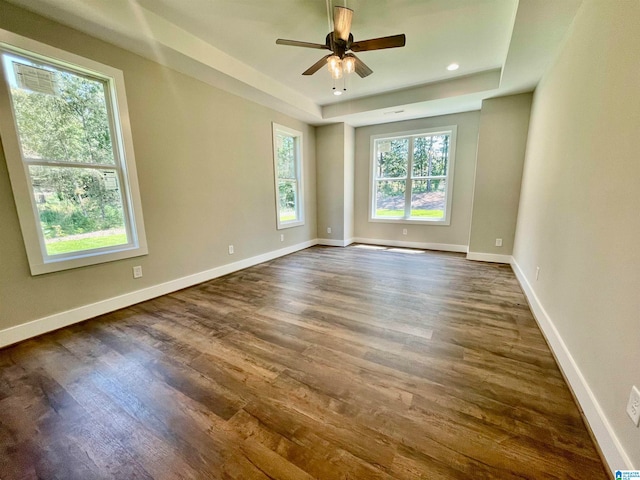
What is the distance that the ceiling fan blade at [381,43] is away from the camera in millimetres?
2131

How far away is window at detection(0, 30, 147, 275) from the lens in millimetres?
2006

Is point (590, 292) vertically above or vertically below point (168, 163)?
below

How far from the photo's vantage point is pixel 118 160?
8.55ft

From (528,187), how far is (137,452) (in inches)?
178

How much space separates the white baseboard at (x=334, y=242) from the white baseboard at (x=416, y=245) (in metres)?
0.32

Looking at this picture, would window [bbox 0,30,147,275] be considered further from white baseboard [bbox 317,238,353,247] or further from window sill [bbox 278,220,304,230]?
white baseboard [bbox 317,238,353,247]

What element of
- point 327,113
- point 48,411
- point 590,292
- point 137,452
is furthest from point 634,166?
point 327,113

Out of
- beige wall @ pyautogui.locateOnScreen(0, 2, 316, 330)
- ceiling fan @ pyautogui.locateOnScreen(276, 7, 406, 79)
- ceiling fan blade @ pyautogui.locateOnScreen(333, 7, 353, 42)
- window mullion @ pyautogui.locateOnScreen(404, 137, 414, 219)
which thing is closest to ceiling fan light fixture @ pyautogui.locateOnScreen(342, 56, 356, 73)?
ceiling fan @ pyautogui.locateOnScreen(276, 7, 406, 79)

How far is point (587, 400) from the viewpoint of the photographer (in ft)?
4.35

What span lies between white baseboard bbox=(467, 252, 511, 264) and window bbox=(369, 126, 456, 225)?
0.92 m

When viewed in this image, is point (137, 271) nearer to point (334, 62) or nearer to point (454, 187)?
point (334, 62)

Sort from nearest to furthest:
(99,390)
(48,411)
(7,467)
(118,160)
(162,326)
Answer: (7,467) < (48,411) < (99,390) < (162,326) < (118,160)

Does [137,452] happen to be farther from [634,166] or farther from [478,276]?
[478,276]

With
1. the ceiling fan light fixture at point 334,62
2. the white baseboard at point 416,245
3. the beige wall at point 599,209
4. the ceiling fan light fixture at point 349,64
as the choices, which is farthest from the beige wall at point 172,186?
the beige wall at point 599,209
